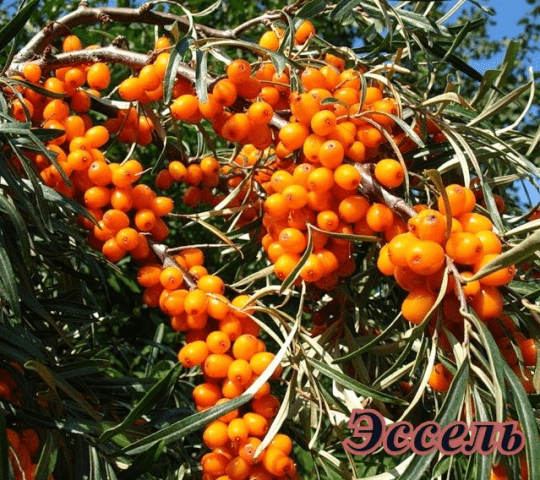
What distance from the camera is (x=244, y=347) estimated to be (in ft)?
2.88

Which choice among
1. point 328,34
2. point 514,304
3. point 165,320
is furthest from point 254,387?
point 328,34

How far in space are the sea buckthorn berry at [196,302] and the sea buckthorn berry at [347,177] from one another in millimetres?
239

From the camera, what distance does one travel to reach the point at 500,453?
2.37ft

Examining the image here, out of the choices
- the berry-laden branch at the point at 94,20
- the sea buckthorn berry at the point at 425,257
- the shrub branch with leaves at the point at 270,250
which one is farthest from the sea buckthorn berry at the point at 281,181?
the berry-laden branch at the point at 94,20

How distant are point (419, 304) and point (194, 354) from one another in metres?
0.32

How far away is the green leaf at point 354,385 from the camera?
0.76 metres

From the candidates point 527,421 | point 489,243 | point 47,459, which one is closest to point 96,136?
point 47,459

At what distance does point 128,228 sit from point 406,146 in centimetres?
43

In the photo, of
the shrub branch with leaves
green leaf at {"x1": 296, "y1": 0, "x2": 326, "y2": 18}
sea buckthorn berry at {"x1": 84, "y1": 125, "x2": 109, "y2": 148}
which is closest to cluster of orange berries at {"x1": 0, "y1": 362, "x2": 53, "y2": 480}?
the shrub branch with leaves

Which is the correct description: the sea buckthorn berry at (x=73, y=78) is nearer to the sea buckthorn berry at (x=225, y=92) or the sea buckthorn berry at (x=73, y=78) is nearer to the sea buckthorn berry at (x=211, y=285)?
the sea buckthorn berry at (x=225, y=92)

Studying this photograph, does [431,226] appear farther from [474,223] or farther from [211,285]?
[211,285]

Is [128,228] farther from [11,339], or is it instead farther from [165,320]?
[165,320]

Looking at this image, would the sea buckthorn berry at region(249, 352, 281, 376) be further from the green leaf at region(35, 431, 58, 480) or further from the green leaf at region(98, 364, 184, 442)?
the green leaf at region(35, 431, 58, 480)

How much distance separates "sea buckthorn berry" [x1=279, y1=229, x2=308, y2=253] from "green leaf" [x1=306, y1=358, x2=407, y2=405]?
14 centimetres
